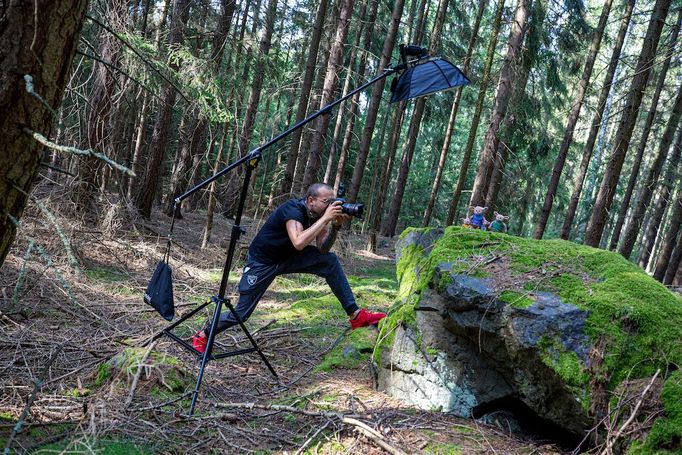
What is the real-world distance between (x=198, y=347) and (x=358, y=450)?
6.74 feet

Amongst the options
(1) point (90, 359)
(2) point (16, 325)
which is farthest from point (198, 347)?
(2) point (16, 325)

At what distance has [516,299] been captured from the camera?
10.8 ft

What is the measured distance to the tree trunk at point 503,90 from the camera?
30.6 ft

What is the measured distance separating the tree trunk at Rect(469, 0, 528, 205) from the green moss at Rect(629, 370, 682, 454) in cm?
723

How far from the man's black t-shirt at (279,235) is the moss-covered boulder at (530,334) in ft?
4.01

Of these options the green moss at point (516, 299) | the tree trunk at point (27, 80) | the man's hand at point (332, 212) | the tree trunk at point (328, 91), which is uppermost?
the tree trunk at point (328, 91)

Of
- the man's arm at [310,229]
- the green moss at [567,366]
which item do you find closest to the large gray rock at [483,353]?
the green moss at [567,366]

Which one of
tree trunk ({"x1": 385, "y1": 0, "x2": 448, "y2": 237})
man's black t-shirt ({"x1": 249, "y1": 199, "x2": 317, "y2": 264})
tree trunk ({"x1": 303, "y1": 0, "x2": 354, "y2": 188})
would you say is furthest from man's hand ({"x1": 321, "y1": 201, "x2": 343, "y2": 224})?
tree trunk ({"x1": 385, "y1": 0, "x2": 448, "y2": 237})

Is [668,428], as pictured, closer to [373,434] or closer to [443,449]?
[443,449]

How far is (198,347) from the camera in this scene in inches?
167

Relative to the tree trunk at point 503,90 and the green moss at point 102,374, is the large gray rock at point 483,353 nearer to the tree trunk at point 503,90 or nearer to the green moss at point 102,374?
the green moss at point 102,374

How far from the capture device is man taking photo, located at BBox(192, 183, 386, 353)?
417 centimetres

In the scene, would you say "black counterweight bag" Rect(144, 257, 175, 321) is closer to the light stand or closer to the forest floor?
the light stand

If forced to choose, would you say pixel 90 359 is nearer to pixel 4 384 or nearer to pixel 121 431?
pixel 4 384
